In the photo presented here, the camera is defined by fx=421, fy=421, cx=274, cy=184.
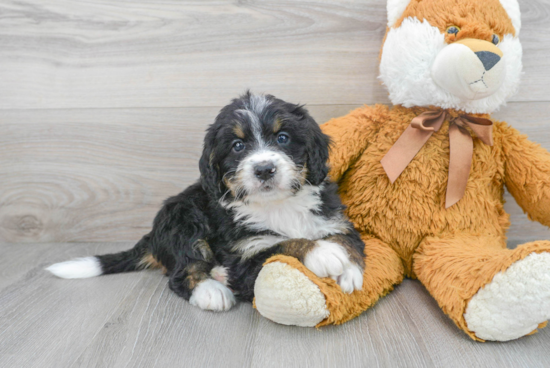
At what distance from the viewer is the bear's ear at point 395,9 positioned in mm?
1855

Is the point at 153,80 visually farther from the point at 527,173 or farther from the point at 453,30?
the point at 527,173

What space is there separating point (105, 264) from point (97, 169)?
652 mm


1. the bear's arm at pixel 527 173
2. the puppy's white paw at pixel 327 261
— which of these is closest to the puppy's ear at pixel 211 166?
the puppy's white paw at pixel 327 261

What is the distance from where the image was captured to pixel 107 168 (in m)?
2.49

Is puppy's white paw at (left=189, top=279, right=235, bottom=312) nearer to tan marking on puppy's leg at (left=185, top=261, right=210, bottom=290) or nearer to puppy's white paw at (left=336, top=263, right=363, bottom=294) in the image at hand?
tan marking on puppy's leg at (left=185, top=261, right=210, bottom=290)

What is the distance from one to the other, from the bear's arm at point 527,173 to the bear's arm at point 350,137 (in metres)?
0.58

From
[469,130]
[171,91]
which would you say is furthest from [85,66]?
[469,130]

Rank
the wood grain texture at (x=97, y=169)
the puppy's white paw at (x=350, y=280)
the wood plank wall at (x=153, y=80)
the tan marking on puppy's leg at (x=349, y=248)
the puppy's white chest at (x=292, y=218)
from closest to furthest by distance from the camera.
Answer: the puppy's white paw at (x=350, y=280) < the tan marking on puppy's leg at (x=349, y=248) < the puppy's white chest at (x=292, y=218) < the wood plank wall at (x=153, y=80) < the wood grain texture at (x=97, y=169)

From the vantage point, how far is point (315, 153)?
1.68m

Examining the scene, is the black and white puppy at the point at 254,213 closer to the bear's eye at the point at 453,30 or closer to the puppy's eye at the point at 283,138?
the puppy's eye at the point at 283,138

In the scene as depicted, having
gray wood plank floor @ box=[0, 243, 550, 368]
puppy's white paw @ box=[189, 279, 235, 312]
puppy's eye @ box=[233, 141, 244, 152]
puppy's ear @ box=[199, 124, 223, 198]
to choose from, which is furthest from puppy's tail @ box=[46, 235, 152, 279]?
puppy's eye @ box=[233, 141, 244, 152]

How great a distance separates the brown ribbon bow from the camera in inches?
69.7

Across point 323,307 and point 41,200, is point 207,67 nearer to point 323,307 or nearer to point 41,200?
point 41,200

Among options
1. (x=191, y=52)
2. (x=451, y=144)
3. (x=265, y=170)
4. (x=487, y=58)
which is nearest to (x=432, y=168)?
(x=451, y=144)
